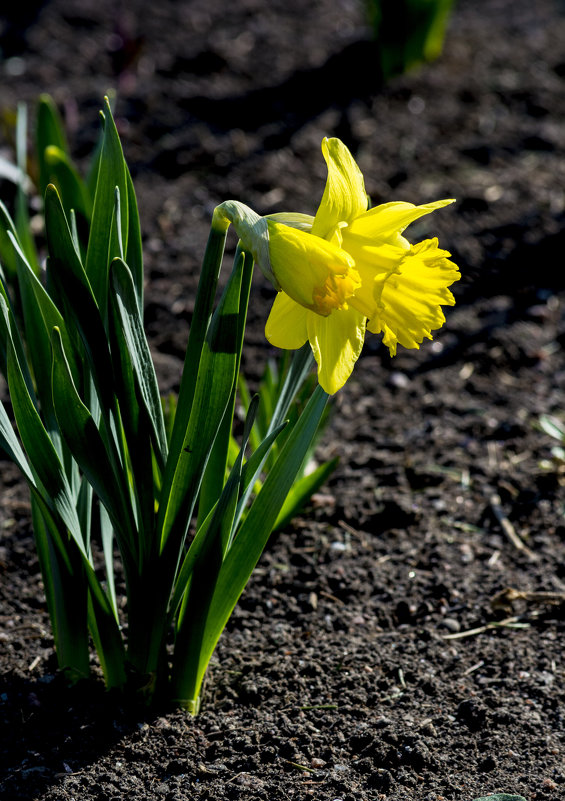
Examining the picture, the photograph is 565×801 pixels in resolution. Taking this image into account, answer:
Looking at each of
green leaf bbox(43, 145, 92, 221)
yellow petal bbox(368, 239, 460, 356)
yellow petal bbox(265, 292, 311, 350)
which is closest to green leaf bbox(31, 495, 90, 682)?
yellow petal bbox(265, 292, 311, 350)

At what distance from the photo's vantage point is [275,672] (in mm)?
1663

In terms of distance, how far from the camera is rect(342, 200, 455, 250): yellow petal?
1118mm

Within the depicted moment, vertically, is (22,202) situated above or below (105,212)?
below

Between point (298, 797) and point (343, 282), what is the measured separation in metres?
0.87

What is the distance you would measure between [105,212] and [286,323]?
420 mm

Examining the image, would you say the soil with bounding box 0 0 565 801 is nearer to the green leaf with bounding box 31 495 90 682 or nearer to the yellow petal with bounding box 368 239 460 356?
the green leaf with bounding box 31 495 90 682

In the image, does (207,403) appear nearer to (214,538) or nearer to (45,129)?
(214,538)

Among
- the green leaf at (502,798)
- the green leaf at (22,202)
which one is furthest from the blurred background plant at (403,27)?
the green leaf at (502,798)

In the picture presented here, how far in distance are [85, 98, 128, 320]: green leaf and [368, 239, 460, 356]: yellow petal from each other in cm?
45

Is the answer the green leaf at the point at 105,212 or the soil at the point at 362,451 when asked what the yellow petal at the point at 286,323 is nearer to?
the green leaf at the point at 105,212

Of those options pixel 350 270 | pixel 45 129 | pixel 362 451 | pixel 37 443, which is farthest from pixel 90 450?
pixel 45 129

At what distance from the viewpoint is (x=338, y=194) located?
1097mm

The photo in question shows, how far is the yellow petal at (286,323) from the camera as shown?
1.11 m

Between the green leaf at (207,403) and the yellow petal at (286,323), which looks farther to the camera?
the green leaf at (207,403)
